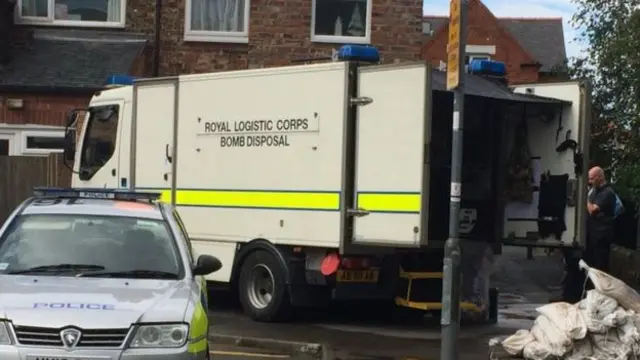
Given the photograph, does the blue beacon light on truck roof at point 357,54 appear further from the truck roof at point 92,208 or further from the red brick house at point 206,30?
the red brick house at point 206,30

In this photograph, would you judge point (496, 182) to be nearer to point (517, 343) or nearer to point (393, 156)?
point (393, 156)

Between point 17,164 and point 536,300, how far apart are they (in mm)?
9111

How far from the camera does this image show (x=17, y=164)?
716 inches

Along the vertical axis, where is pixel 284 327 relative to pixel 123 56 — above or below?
below

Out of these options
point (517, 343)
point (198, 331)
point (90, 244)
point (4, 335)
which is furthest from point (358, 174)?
point (4, 335)

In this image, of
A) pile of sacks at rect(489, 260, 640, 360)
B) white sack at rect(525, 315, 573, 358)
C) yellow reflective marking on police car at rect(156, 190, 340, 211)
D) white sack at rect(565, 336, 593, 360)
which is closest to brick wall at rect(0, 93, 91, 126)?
yellow reflective marking on police car at rect(156, 190, 340, 211)

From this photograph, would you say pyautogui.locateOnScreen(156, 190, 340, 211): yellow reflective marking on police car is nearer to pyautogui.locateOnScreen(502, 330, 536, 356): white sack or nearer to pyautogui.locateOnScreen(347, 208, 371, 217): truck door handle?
pyautogui.locateOnScreen(347, 208, 371, 217): truck door handle

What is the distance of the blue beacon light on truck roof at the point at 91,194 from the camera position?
8.63 m

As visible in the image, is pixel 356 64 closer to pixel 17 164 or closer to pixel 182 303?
pixel 182 303

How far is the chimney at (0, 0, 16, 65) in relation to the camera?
18922mm

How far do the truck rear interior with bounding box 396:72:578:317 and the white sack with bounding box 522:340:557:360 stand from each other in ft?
7.04

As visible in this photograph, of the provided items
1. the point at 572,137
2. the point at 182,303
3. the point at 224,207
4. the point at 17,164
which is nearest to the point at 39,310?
the point at 182,303

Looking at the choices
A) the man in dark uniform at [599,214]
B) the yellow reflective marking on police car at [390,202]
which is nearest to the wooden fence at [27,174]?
the yellow reflective marking on police car at [390,202]

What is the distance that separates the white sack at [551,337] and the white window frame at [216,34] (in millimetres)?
11394
